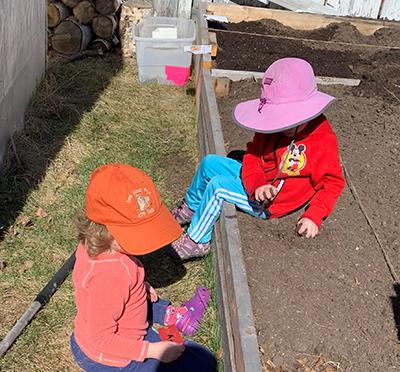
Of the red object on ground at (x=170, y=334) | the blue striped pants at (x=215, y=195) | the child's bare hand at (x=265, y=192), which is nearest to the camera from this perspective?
the red object on ground at (x=170, y=334)

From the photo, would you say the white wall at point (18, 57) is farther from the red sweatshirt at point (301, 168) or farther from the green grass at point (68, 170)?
the red sweatshirt at point (301, 168)

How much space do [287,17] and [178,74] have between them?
6.05ft

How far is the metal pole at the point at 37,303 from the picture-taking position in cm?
309

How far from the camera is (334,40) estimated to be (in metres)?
7.17

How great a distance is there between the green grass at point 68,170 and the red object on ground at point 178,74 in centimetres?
17

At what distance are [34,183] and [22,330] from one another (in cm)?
151

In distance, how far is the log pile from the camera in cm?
708

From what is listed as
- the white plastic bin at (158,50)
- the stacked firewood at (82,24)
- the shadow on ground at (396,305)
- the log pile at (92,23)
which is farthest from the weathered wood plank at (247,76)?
the shadow on ground at (396,305)

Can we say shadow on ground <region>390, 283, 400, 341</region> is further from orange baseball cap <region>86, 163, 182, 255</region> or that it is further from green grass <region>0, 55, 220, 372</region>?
orange baseball cap <region>86, 163, 182, 255</region>

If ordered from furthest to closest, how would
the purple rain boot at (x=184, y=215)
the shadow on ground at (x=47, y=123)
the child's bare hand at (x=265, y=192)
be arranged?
the shadow on ground at (x=47, y=123) < the purple rain boot at (x=184, y=215) < the child's bare hand at (x=265, y=192)

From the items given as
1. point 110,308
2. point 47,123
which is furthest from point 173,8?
point 110,308

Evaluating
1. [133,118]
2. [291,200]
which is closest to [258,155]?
[291,200]

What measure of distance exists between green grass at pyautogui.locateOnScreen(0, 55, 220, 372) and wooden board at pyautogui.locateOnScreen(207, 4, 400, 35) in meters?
1.42

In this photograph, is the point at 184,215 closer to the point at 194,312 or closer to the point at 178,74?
the point at 194,312
